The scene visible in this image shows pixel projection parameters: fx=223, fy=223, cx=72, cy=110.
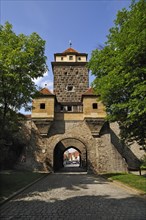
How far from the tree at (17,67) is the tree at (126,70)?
14.0ft

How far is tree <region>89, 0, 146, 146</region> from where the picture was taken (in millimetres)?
12703

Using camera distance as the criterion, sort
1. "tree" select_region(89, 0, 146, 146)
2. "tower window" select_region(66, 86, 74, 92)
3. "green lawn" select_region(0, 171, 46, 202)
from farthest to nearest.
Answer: "tower window" select_region(66, 86, 74, 92) < "tree" select_region(89, 0, 146, 146) < "green lawn" select_region(0, 171, 46, 202)

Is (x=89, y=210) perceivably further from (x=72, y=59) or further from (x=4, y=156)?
(x=72, y=59)

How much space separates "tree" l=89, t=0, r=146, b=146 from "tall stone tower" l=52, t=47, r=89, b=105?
47.7 feet

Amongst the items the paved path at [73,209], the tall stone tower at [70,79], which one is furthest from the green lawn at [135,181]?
the tall stone tower at [70,79]

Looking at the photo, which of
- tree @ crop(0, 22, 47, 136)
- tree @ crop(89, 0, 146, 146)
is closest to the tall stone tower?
tree @ crop(89, 0, 146, 146)

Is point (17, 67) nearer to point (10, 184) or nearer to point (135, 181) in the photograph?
point (10, 184)

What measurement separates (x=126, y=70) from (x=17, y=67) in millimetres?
6681

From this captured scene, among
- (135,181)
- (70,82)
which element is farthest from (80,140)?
(135,181)

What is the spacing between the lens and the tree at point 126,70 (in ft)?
41.7

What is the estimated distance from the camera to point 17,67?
44.9ft

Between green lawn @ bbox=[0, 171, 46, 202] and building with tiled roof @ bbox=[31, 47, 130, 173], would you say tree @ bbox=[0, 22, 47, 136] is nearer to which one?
green lawn @ bbox=[0, 171, 46, 202]

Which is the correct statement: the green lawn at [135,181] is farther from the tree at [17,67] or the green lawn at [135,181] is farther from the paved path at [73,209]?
the tree at [17,67]

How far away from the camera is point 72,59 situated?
33.9 m
